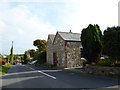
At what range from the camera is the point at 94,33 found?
19094 millimetres

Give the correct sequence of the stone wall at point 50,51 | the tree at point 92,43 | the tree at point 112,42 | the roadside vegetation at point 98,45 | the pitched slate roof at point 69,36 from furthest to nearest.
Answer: the stone wall at point 50,51
the pitched slate roof at point 69,36
the tree at point 92,43
the roadside vegetation at point 98,45
the tree at point 112,42

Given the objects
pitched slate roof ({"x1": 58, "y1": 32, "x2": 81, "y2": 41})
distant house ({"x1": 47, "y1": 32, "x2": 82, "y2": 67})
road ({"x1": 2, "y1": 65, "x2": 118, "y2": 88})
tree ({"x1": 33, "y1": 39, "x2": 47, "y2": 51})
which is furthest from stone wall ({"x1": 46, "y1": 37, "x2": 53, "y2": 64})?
tree ({"x1": 33, "y1": 39, "x2": 47, "y2": 51})

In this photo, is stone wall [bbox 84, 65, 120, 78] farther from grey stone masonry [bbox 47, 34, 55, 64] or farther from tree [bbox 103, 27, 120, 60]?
grey stone masonry [bbox 47, 34, 55, 64]

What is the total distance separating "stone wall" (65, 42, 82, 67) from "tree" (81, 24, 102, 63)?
731cm

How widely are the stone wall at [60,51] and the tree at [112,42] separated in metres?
14.9

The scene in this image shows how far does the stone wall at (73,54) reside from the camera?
26.7 metres

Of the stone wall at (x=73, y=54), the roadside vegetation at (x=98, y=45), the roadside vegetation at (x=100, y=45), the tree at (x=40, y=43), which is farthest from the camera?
the tree at (x=40, y=43)

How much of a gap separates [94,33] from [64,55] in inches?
381

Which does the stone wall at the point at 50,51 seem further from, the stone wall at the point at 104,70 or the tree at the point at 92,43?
the stone wall at the point at 104,70

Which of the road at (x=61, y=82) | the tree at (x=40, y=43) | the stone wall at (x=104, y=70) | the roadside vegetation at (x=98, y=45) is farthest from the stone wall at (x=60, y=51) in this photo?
the tree at (x=40, y=43)

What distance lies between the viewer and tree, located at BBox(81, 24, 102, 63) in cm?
1858

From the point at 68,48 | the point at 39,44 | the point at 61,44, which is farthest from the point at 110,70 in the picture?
the point at 39,44

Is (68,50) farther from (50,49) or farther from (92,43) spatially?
(50,49)

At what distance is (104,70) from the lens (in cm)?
1348
